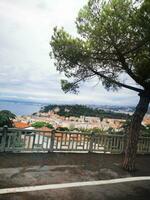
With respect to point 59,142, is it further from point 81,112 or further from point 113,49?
point 81,112

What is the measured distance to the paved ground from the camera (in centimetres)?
660

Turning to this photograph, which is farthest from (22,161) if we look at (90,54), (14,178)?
(90,54)

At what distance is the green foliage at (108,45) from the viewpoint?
8992 mm

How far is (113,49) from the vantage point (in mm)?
9508

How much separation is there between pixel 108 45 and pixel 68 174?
447cm

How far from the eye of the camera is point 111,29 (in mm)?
9031

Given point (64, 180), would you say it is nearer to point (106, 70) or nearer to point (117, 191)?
point (117, 191)

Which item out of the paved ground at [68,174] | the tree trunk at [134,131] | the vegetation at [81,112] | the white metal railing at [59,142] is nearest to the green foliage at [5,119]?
the white metal railing at [59,142]

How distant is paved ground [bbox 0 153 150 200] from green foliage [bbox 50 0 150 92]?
2879mm

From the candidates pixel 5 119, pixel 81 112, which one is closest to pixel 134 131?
pixel 5 119

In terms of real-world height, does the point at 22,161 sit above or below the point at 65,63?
below

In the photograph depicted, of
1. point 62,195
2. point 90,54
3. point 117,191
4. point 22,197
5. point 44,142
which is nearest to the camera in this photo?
point 22,197

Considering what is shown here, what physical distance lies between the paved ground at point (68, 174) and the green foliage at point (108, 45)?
2879 millimetres

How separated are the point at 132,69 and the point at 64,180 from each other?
5.04m
